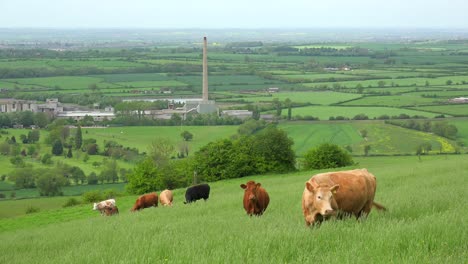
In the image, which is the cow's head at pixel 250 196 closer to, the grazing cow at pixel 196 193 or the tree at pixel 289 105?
the grazing cow at pixel 196 193

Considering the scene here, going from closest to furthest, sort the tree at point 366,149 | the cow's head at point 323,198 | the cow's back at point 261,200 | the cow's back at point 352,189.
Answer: the cow's head at point 323,198 < the cow's back at point 352,189 < the cow's back at point 261,200 < the tree at point 366,149

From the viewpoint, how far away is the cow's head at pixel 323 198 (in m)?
11.4

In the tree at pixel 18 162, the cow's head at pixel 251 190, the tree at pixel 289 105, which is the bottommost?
the tree at pixel 18 162

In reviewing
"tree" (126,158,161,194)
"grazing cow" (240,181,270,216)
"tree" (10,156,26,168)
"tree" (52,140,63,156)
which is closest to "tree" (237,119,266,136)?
"tree" (52,140,63,156)

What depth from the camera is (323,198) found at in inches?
452

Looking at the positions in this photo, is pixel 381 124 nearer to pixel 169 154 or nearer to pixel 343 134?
pixel 343 134

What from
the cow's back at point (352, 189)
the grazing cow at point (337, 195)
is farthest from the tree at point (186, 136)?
the cow's back at point (352, 189)

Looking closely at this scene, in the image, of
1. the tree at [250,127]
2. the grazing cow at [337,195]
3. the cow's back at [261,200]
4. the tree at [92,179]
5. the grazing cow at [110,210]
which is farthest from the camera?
the tree at [250,127]

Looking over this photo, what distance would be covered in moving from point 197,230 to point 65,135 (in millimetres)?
75111

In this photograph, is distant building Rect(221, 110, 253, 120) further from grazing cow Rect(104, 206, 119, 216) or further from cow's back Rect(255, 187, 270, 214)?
cow's back Rect(255, 187, 270, 214)

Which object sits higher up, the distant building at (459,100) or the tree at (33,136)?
the distant building at (459,100)

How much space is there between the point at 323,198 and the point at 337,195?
63 centimetres

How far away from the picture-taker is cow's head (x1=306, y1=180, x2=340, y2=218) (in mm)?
11406

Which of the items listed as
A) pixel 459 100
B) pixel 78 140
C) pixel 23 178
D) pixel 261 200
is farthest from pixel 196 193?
pixel 459 100
